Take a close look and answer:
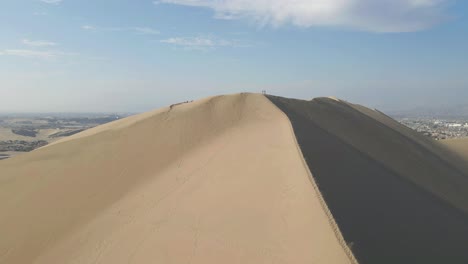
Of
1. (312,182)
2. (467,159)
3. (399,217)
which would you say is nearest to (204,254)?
(312,182)

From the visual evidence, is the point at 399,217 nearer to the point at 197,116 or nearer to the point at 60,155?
the point at 197,116

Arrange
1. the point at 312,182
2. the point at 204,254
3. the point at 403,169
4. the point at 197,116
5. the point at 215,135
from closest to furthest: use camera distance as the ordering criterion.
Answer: the point at 204,254 < the point at 312,182 < the point at 403,169 < the point at 215,135 < the point at 197,116

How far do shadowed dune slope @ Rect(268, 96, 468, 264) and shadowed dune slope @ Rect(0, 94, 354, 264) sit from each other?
1.83 ft

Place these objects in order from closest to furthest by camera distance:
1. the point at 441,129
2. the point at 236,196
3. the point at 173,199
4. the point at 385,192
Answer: the point at 236,196
the point at 385,192
the point at 173,199
the point at 441,129

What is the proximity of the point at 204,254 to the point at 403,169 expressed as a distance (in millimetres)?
9563

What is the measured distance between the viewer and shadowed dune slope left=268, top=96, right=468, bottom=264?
795cm

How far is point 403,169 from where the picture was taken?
1480 centimetres

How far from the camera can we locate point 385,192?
1080 centimetres

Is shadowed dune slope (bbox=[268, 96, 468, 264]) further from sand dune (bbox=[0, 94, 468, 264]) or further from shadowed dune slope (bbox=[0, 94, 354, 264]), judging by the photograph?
shadowed dune slope (bbox=[0, 94, 354, 264])

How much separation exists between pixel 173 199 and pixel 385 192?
5914 millimetres

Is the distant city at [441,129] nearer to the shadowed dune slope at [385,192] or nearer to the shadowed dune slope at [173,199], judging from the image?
the shadowed dune slope at [385,192]

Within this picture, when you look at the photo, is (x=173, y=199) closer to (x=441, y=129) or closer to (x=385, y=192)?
(x=385, y=192)

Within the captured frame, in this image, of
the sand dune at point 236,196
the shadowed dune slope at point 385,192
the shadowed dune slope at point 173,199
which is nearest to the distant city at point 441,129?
the shadowed dune slope at point 385,192

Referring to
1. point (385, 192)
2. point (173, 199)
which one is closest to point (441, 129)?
point (385, 192)
